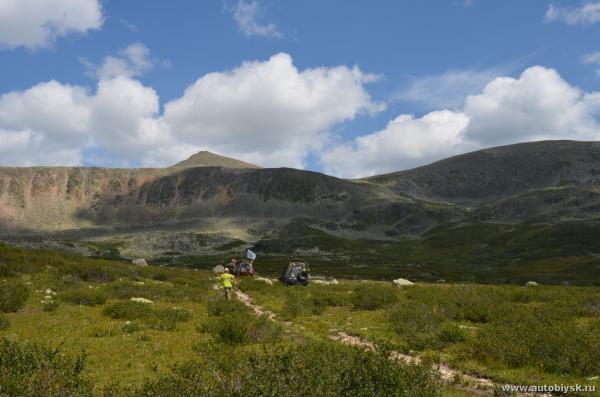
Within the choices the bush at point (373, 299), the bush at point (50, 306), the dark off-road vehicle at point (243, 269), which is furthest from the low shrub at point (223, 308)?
the dark off-road vehicle at point (243, 269)

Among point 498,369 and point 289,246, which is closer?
point 498,369

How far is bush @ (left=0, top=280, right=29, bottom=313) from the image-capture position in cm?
1836

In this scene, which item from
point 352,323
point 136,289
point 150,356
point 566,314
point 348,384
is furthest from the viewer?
point 136,289

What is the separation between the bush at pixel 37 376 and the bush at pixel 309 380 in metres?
1.10

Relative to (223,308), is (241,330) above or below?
above

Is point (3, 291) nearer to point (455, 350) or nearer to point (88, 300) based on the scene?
point (88, 300)

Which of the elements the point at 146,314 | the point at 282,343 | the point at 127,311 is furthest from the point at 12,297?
the point at 282,343

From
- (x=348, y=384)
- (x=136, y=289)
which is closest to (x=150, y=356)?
(x=348, y=384)

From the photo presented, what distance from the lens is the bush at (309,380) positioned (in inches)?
261

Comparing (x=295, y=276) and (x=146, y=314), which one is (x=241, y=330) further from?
(x=295, y=276)

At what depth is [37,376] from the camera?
713 cm

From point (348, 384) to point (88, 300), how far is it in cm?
1806

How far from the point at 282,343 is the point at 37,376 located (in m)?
7.93

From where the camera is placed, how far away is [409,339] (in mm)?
14141
